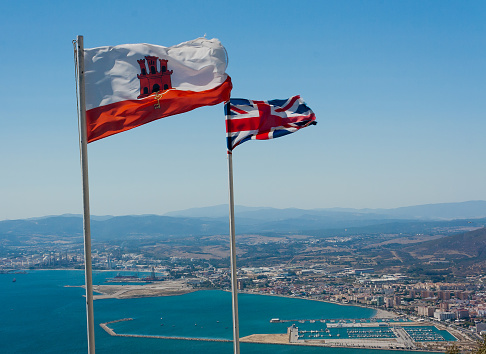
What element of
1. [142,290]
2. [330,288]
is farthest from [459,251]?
[142,290]

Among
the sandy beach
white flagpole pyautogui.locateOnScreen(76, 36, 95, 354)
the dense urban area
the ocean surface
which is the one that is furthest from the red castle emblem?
the sandy beach

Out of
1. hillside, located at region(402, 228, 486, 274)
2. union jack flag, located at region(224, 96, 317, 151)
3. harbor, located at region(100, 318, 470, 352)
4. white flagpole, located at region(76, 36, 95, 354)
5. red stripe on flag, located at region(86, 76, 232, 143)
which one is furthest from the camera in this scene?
hillside, located at region(402, 228, 486, 274)

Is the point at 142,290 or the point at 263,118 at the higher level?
the point at 263,118

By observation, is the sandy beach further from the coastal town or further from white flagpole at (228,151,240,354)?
white flagpole at (228,151,240,354)

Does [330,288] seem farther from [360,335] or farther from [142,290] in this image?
[360,335]

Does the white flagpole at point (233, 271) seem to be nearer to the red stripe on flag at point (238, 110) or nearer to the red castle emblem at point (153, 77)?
the red stripe on flag at point (238, 110)

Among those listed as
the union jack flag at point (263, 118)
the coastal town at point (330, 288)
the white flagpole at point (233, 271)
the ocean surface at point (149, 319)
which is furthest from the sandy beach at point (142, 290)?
the white flagpole at point (233, 271)

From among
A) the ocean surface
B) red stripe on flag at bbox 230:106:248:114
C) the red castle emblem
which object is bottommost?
the ocean surface
